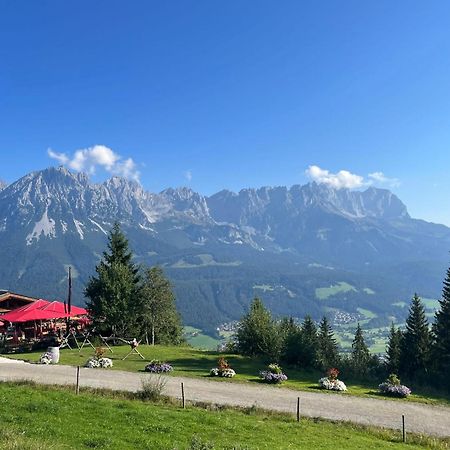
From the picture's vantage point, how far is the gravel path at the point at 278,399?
87.0 feet

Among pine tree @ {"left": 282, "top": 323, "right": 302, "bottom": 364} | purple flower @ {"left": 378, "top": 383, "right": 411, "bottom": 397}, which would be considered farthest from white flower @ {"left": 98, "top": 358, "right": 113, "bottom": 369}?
purple flower @ {"left": 378, "top": 383, "right": 411, "bottom": 397}

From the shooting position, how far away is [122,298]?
2156 inches

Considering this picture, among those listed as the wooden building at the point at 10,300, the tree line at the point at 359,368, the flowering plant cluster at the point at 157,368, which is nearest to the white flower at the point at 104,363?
the flowering plant cluster at the point at 157,368

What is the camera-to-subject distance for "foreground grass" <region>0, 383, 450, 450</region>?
701 inches

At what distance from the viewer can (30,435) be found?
57.7 ft

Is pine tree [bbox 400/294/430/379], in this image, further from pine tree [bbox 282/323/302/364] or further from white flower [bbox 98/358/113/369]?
white flower [bbox 98/358/113/369]

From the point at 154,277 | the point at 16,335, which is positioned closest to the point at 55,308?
the point at 16,335

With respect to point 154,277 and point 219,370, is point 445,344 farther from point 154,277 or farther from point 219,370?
point 154,277

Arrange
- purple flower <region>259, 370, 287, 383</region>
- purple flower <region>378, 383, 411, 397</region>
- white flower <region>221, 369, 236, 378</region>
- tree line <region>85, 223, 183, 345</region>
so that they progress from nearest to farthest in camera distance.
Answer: purple flower <region>378, 383, 411, 397</region> → purple flower <region>259, 370, 287, 383</region> → white flower <region>221, 369, 236, 378</region> → tree line <region>85, 223, 183, 345</region>

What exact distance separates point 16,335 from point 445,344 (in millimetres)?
49957

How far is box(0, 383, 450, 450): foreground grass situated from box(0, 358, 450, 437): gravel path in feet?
7.42

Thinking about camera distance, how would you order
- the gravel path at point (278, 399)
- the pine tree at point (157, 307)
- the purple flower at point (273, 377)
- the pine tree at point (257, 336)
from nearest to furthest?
the gravel path at point (278, 399)
the purple flower at point (273, 377)
the pine tree at point (257, 336)
the pine tree at point (157, 307)

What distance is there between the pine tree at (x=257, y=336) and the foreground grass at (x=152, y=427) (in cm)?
2604

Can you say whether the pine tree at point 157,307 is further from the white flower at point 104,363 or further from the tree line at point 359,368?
the white flower at point 104,363
